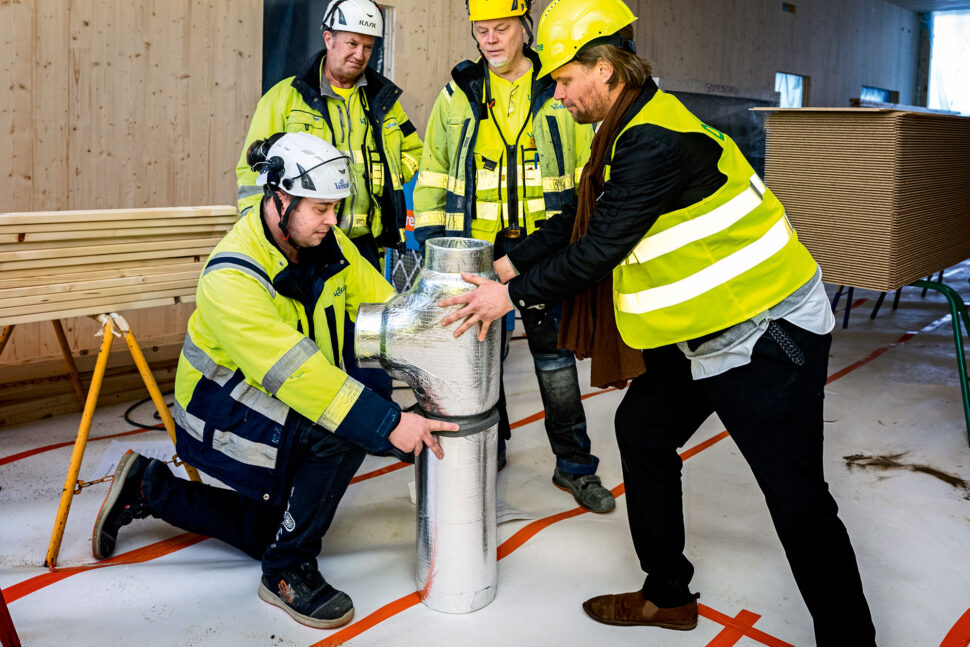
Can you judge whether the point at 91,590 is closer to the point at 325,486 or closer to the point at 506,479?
the point at 325,486

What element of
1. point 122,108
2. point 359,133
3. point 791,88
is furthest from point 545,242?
point 791,88

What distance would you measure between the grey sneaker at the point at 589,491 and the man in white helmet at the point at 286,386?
3.50 ft

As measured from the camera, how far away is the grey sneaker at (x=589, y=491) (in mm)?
3227

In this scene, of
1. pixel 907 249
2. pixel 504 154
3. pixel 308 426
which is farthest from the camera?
pixel 907 249

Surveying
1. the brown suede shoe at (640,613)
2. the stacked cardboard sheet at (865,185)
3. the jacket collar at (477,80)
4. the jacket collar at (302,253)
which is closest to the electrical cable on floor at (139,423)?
the jacket collar at (302,253)

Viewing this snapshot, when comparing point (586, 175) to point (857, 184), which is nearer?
point (586, 175)

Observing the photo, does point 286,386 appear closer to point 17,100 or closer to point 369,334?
point 369,334

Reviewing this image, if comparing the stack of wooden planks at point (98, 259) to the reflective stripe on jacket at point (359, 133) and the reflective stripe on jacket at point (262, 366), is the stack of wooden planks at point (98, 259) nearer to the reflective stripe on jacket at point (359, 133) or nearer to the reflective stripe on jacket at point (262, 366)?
the reflective stripe on jacket at point (359, 133)

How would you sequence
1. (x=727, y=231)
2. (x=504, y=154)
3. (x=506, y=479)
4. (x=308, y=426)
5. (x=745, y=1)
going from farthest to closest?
(x=745, y=1) < (x=506, y=479) < (x=504, y=154) < (x=308, y=426) < (x=727, y=231)

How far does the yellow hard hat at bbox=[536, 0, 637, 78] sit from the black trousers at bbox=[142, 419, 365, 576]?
1210mm

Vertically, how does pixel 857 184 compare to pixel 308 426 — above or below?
above

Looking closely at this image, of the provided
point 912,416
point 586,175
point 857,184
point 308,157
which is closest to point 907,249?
point 857,184

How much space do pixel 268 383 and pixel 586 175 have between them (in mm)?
1036

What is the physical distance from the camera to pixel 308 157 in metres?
2.35
